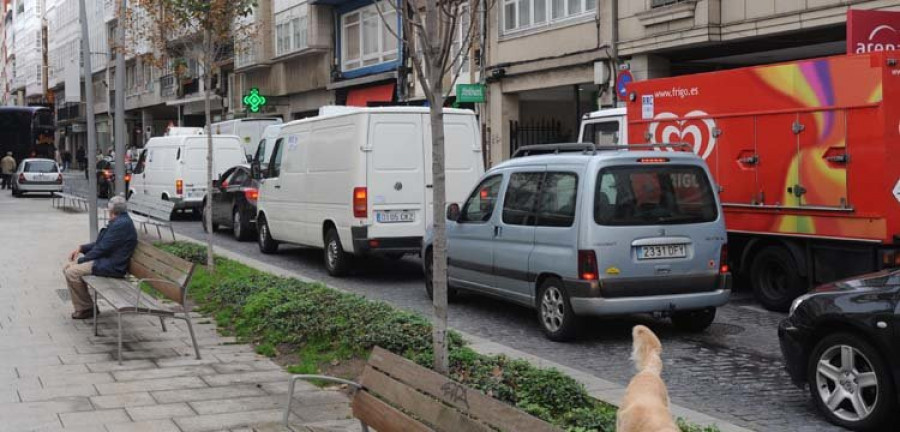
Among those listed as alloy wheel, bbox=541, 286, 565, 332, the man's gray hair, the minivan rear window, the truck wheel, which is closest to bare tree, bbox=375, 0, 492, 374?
alloy wheel, bbox=541, 286, 565, 332

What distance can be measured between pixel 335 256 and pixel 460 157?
2.26m

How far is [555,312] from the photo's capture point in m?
9.62

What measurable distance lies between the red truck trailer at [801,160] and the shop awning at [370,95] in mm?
21051

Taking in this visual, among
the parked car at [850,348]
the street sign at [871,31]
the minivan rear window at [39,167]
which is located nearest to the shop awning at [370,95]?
the minivan rear window at [39,167]

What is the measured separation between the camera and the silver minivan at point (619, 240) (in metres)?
9.18

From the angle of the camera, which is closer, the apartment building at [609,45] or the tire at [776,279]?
the tire at [776,279]

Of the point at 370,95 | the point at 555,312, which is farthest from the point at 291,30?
the point at 555,312

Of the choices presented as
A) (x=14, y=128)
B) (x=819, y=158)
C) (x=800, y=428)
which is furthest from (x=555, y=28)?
(x=14, y=128)

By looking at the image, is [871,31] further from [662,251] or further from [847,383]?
[847,383]

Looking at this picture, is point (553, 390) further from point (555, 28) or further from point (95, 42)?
point (95, 42)

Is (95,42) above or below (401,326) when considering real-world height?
above

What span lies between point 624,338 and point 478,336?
139 cm

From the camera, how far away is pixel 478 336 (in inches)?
390

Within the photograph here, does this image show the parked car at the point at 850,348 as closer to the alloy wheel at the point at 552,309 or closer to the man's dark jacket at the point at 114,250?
the alloy wheel at the point at 552,309
